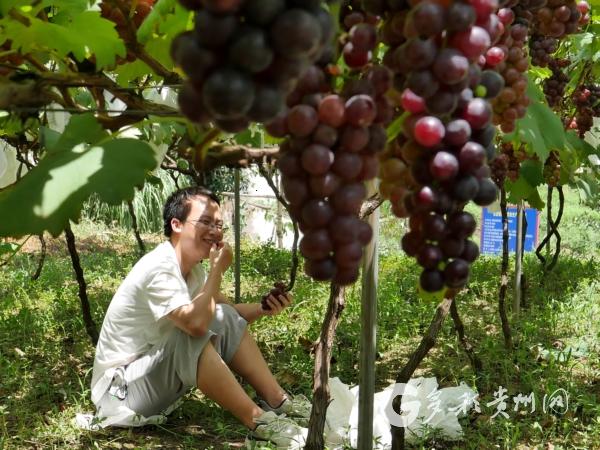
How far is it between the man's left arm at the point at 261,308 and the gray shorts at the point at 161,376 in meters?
Answer: 0.32

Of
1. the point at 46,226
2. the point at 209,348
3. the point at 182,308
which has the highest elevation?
the point at 46,226

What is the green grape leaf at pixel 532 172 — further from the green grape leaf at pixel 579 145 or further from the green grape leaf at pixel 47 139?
the green grape leaf at pixel 47 139

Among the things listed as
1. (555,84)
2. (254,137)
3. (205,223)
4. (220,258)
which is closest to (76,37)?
(254,137)

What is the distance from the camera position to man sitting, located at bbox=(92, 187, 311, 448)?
2.77 m

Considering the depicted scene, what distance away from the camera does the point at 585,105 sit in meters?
2.68

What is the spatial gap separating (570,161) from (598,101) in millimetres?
493

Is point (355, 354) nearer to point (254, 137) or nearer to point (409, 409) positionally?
point (409, 409)

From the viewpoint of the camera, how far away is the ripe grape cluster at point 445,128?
521 mm

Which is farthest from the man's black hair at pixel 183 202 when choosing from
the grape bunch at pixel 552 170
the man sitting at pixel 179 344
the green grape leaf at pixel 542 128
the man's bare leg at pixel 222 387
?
the green grape leaf at pixel 542 128

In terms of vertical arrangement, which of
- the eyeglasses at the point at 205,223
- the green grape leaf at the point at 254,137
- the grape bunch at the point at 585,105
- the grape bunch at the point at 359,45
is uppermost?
the grape bunch at the point at 585,105

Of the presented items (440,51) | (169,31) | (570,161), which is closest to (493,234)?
(570,161)

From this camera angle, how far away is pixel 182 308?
9.11ft

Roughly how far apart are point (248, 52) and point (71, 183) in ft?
1.96

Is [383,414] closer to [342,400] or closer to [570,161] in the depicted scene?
[342,400]
